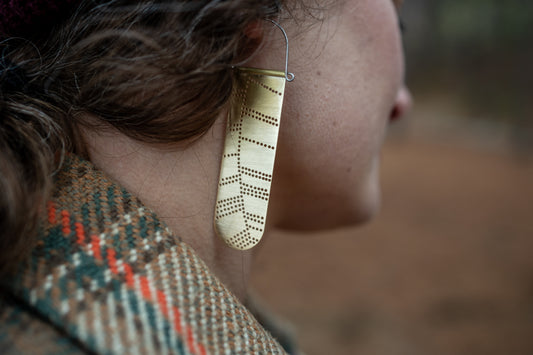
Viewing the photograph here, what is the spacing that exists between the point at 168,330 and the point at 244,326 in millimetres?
147

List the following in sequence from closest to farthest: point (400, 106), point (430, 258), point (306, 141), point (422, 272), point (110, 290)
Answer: point (110, 290) → point (306, 141) → point (400, 106) → point (422, 272) → point (430, 258)

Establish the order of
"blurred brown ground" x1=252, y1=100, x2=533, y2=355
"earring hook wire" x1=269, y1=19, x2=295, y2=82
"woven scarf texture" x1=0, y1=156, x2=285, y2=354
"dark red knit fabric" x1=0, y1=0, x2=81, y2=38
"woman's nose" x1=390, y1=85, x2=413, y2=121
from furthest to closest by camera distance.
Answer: "blurred brown ground" x1=252, y1=100, x2=533, y2=355
"woman's nose" x1=390, y1=85, x2=413, y2=121
"earring hook wire" x1=269, y1=19, x2=295, y2=82
"dark red knit fabric" x1=0, y1=0, x2=81, y2=38
"woven scarf texture" x1=0, y1=156, x2=285, y2=354

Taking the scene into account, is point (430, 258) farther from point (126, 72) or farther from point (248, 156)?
point (126, 72)

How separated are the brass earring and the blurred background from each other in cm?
249

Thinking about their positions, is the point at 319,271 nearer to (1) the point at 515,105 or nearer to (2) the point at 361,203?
(2) the point at 361,203

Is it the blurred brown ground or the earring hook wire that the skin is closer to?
the earring hook wire

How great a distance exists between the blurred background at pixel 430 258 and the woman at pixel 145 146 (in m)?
2.50

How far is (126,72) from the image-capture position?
74 centimetres

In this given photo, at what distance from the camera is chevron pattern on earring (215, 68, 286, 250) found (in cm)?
82

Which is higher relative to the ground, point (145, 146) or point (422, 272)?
point (145, 146)

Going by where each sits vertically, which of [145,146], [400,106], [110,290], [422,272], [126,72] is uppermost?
[400,106]

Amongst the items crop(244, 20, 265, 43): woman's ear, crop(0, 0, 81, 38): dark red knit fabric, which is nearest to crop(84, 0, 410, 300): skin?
crop(244, 20, 265, 43): woman's ear

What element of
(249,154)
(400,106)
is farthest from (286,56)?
(400,106)

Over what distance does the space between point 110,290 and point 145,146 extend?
27cm
